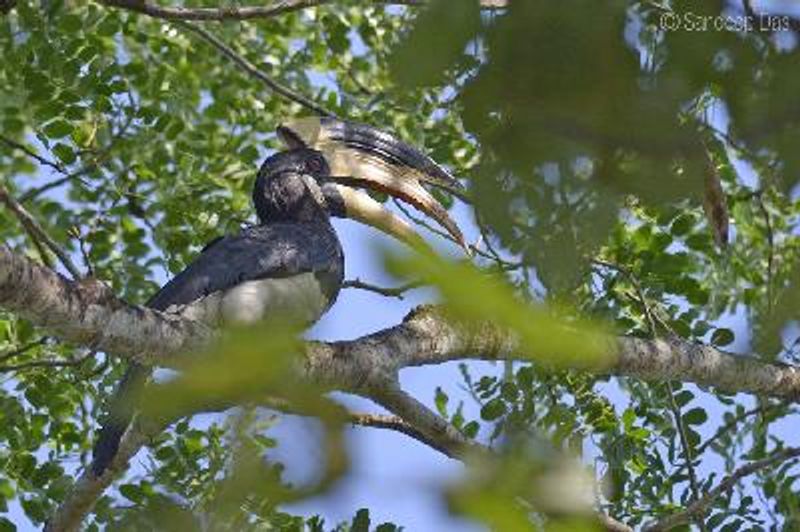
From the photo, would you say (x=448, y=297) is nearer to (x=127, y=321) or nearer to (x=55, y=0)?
(x=127, y=321)

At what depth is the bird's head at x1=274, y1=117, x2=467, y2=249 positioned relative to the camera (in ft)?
19.5

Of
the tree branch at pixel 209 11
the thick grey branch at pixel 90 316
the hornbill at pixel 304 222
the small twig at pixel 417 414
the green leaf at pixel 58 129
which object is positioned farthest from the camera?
the green leaf at pixel 58 129

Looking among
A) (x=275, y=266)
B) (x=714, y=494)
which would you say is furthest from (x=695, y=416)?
(x=275, y=266)

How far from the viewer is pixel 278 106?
748cm

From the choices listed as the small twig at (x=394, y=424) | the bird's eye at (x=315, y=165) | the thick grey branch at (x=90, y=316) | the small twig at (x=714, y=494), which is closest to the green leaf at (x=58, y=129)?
the bird's eye at (x=315, y=165)

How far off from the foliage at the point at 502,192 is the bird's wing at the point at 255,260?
0.35 metres

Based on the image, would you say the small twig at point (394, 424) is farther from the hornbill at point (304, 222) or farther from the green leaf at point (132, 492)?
the green leaf at point (132, 492)

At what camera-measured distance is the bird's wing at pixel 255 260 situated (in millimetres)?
5242

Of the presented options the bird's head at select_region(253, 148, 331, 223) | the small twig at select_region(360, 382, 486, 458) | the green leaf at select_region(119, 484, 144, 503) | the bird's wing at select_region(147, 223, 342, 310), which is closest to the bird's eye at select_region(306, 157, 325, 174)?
the bird's head at select_region(253, 148, 331, 223)

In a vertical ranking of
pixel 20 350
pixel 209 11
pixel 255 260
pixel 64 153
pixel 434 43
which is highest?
pixel 209 11

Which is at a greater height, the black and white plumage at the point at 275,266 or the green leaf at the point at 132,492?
the black and white plumage at the point at 275,266

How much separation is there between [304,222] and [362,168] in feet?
1.11

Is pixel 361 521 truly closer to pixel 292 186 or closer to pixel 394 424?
pixel 394 424

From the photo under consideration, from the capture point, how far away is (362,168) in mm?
6270
